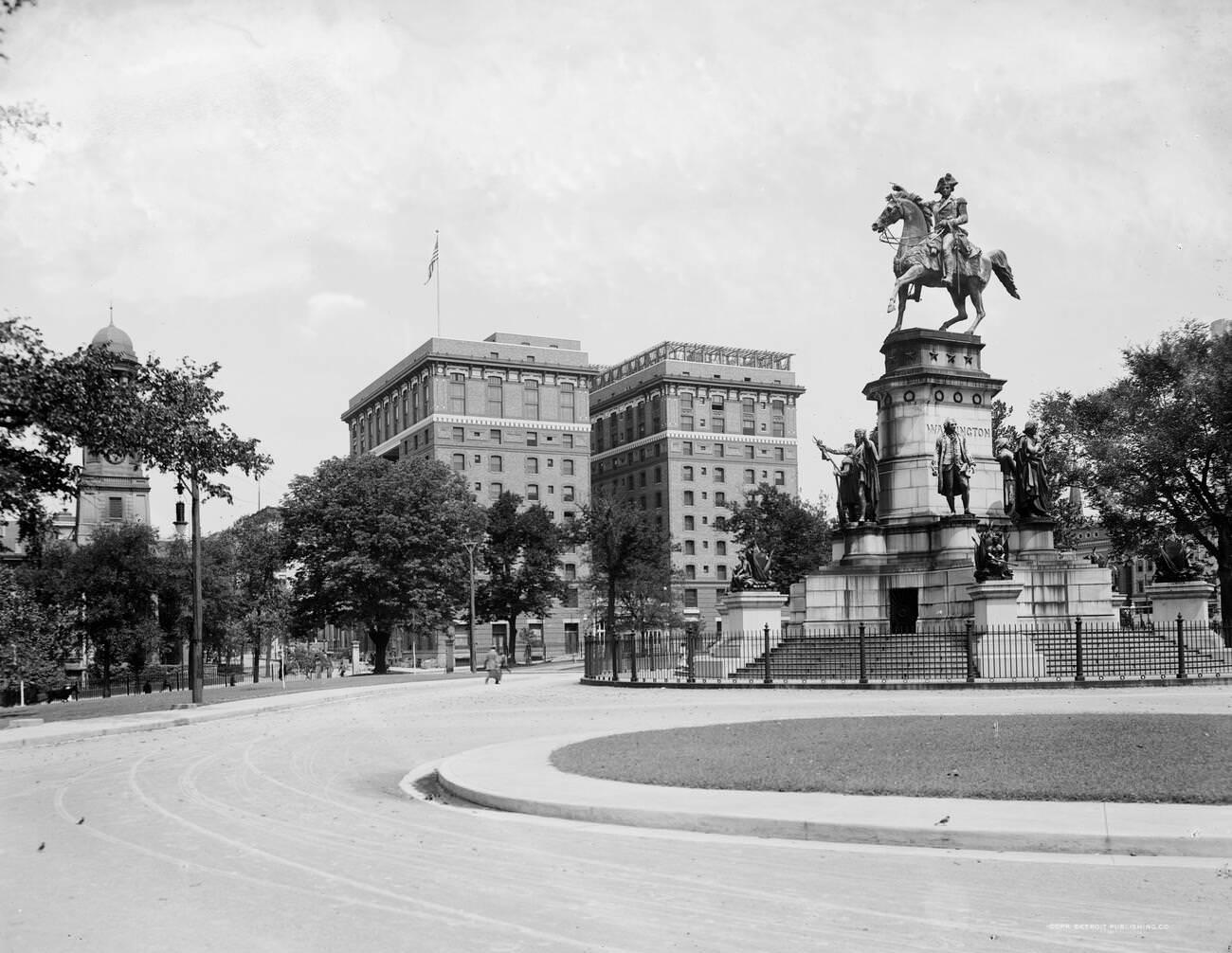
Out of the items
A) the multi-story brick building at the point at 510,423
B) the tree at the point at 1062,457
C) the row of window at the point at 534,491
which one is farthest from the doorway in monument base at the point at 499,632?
the tree at the point at 1062,457

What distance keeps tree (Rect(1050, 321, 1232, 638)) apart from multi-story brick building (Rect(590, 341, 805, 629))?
191 ft

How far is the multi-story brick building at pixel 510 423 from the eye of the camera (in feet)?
359

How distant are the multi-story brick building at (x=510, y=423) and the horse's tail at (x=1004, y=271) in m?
67.7

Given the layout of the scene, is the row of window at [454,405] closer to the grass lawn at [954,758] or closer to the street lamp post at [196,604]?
the street lamp post at [196,604]

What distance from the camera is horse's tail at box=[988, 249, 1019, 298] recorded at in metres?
40.8

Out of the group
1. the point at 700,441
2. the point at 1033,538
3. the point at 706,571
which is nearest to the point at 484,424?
the point at 700,441

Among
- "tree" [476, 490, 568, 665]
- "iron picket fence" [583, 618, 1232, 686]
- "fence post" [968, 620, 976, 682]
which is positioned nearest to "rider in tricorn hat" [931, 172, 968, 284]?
"iron picket fence" [583, 618, 1232, 686]

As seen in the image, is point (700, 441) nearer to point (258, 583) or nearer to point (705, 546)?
point (705, 546)

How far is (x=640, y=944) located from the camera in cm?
639

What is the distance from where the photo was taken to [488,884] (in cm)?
793

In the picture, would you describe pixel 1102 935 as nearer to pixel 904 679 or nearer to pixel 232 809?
pixel 232 809

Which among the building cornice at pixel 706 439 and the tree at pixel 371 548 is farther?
the building cornice at pixel 706 439

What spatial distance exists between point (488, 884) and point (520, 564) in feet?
277

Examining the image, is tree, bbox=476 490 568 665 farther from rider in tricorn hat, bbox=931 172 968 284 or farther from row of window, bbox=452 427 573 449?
rider in tricorn hat, bbox=931 172 968 284
